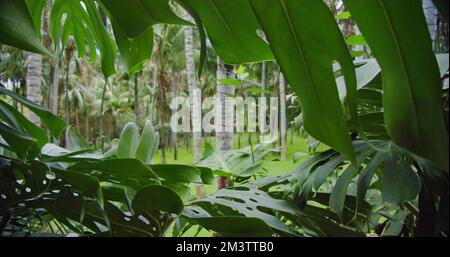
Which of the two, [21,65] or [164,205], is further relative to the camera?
[21,65]

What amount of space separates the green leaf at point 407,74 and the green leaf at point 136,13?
0.55ft

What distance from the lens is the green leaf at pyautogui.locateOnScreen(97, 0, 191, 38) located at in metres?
0.33

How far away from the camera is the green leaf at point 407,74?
0.84 ft

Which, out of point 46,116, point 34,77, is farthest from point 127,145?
point 34,77

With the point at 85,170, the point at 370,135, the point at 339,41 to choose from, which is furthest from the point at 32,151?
the point at 370,135

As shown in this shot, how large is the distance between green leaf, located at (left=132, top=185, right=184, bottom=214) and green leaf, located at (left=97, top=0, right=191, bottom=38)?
0.72ft

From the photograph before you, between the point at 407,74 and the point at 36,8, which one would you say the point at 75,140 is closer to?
the point at 36,8

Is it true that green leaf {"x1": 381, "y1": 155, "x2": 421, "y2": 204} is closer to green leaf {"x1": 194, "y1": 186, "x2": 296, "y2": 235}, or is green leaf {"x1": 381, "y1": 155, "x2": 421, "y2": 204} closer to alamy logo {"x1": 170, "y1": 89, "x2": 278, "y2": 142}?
green leaf {"x1": 194, "y1": 186, "x2": 296, "y2": 235}

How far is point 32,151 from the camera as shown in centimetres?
55

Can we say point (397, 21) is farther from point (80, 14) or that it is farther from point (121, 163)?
point (80, 14)

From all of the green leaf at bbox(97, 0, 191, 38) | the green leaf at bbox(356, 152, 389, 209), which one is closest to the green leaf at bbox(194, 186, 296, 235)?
the green leaf at bbox(356, 152, 389, 209)

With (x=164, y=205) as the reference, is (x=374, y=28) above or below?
above
